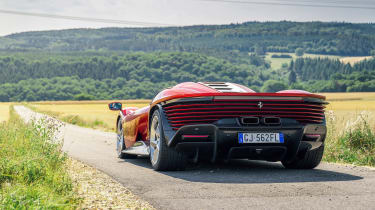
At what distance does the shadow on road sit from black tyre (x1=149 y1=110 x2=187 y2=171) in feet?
0.36

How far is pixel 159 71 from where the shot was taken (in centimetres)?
14575

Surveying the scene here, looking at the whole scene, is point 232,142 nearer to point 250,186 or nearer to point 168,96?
point 250,186

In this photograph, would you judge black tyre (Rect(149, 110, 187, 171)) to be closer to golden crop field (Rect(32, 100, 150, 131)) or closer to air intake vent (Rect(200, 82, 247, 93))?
air intake vent (Rect(200, 82, 247, 93))

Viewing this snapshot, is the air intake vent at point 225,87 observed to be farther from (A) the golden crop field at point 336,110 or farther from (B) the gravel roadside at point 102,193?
(A) the golden crop field at point 336,110

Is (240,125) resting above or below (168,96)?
below

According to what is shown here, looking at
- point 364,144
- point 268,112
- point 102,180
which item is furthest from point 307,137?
point 364,144

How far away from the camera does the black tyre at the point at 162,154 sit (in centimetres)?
694

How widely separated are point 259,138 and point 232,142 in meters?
0.35

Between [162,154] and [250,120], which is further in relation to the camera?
[162,154]

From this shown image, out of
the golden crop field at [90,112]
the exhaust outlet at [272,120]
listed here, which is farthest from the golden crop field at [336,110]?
the exhaust outlet at [272,120]

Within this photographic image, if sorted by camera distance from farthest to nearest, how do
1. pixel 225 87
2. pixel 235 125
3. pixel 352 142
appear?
pixel 352 142 → pixel 225 87 → pixel 235 125

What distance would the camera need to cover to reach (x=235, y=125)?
6535mm

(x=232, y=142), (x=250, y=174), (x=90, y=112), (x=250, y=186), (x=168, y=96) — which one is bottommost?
(x=90, y=112)

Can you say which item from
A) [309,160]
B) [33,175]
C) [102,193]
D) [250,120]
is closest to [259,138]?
[250,120]
